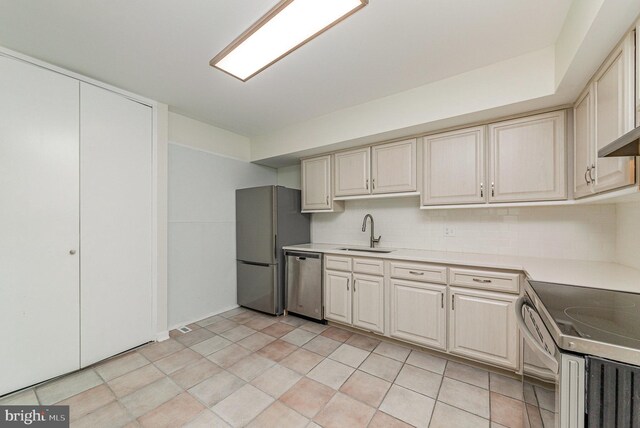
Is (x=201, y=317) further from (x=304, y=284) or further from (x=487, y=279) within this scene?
(x=487, y=279)

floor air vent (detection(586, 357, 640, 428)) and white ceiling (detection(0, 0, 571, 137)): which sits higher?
white ceiling (detection(0, 0, 571, 137))

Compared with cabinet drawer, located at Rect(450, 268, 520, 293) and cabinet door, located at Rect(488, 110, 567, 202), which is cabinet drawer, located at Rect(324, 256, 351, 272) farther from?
cabinet door, located at Rect(488, 110, 567, 202)

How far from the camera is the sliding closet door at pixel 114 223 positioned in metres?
2.07

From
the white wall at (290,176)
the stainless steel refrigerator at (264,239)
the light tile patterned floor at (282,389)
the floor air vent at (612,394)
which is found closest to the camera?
the floor air vent at (612,394)

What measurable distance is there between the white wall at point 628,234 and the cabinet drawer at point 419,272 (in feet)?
3.79

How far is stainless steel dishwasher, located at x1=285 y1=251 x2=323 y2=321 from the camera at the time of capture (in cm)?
292

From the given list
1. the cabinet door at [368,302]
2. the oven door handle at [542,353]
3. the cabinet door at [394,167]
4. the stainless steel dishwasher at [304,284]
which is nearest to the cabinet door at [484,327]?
the cabinet door at [368,302]

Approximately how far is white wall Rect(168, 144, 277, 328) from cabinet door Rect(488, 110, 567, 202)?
3.05 metres

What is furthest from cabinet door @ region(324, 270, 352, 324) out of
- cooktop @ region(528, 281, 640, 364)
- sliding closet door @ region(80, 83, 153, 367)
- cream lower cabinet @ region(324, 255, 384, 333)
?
sliding closet door @ region(80, 83, 153, 367)

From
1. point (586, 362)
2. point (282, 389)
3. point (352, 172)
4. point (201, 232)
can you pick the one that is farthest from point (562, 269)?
point (201, 232)

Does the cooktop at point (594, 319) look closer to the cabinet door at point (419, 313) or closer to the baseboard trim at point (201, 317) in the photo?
the cabinet door at point (419, 313)

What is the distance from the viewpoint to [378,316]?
2.50 meters

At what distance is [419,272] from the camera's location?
228 centimetres

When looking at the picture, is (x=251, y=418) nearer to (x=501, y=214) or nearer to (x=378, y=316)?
(x=378, y=316)
